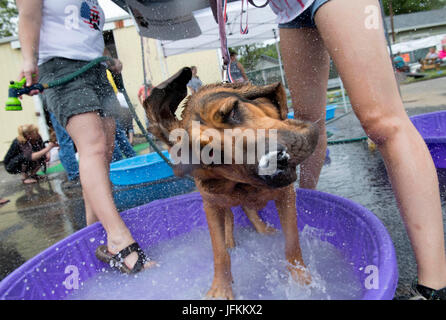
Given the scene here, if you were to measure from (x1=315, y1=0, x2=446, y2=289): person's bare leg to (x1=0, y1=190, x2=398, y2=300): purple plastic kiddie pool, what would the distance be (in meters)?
0.16

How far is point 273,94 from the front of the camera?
1.54 metres

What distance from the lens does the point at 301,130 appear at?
4.20ft

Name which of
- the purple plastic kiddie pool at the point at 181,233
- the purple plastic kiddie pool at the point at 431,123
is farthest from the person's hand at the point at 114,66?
the purple plastic kiddie pool at the point at 431,123

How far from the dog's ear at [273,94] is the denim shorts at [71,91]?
1.20m

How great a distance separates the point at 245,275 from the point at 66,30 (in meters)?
2.03

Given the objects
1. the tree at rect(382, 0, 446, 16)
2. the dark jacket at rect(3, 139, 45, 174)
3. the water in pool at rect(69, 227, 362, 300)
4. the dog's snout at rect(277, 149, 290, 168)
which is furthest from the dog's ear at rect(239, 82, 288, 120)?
the tree at rect(382, 0, 446, 16)

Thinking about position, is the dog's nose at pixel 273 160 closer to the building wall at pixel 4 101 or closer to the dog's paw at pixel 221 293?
the dog's paw at pixel 221 293

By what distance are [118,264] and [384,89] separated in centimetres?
192

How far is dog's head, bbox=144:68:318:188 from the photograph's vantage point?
3.88ft

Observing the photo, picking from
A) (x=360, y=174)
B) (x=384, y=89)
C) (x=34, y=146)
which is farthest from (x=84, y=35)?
(x=34, y=146)

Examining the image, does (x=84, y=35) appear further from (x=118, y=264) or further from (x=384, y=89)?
(x=384, y=89)

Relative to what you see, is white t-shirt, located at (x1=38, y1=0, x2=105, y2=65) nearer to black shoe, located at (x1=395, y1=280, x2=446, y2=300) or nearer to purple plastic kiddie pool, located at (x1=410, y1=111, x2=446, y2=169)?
black shoe, located at (x1=395, y1=280, x2=446, y2=300)

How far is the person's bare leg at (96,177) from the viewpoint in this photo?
2.19 m

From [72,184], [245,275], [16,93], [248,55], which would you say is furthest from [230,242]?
[248,55]
